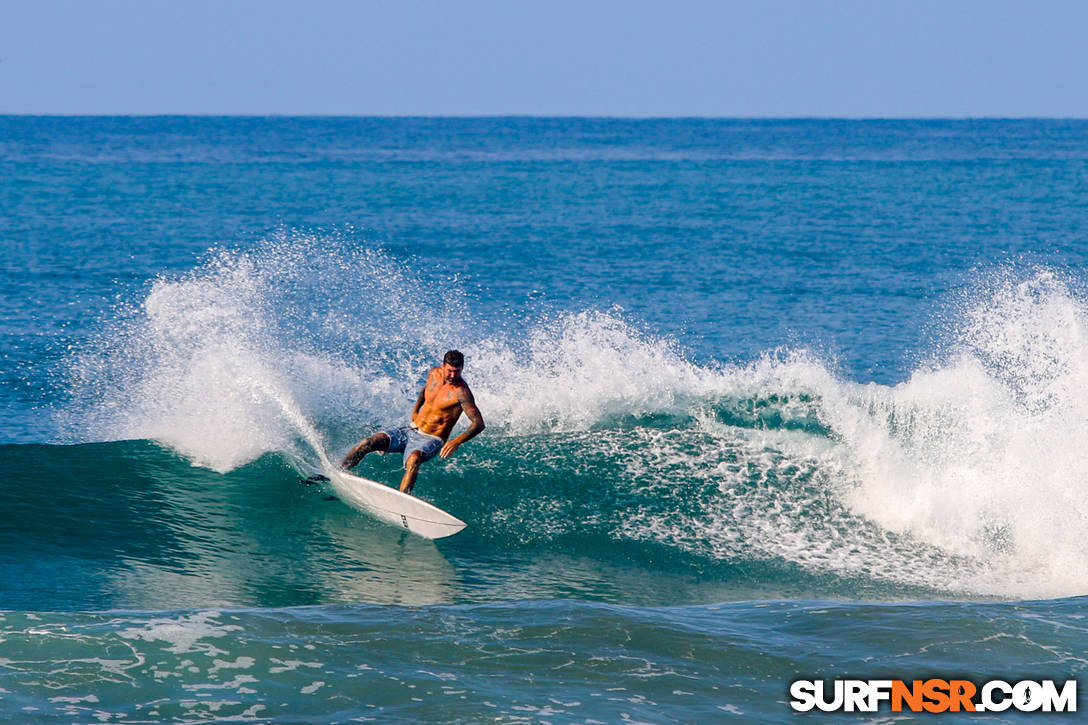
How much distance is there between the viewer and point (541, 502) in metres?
13.0

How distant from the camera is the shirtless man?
11.7 meters

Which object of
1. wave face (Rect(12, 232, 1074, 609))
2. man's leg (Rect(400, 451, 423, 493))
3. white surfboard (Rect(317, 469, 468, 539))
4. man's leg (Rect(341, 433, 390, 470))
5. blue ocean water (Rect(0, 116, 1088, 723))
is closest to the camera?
blue ocean water (Rect(0, 116, 1088, 723))

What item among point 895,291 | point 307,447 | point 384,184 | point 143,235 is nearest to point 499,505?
point 307,447

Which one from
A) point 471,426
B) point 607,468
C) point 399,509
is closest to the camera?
point 471,426

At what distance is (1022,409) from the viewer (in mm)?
14352

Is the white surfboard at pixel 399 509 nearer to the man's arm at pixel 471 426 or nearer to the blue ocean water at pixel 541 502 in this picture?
the blue ocean water at pixel 541 502

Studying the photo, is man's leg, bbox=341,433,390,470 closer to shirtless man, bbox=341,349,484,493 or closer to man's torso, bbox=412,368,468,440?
shirtless man, bbox=341,349,484,493

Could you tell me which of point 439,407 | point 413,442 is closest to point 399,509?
point 413,442

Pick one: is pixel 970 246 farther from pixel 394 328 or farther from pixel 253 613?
pixel 253 613

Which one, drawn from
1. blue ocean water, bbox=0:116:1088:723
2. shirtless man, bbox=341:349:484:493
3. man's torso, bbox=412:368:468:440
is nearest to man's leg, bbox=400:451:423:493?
shirtless man, bbox=341:349:484:493

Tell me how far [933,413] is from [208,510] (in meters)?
8.98

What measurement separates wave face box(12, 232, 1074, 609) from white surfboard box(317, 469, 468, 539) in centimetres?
24

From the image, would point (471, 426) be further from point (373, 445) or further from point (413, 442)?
point (373, 445)

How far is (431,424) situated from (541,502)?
69.6 inches
